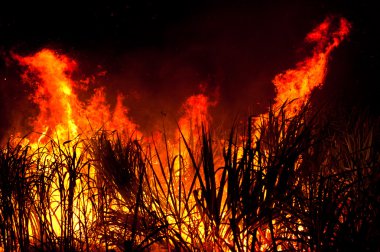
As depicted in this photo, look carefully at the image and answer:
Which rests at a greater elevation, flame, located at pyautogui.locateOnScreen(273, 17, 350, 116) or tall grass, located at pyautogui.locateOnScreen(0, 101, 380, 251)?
flame, located at pyautogui.locateOnScreen(273, 17, 350, 116)

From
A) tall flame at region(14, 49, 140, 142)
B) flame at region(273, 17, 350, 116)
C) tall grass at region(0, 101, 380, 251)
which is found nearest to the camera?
tall grass at region(0, 101, 380, 251)

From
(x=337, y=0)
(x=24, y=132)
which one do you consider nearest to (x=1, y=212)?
(x=24, y=132)

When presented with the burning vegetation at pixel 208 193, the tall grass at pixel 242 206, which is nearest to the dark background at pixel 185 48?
the burning vegetation at pixel 208 193

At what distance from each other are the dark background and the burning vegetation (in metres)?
0.68

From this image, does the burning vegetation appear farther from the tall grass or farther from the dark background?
A: the dark background

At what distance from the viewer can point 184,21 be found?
17.8 ft

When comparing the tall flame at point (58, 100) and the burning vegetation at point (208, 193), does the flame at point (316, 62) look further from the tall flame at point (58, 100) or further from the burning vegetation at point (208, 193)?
the tall flame at point (58, 100)

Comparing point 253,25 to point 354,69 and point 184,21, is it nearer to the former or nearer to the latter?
point 184,21

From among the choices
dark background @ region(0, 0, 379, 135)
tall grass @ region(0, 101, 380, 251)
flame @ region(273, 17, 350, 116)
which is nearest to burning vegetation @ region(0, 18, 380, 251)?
tall grass @ region(0, 101, 380, 251)

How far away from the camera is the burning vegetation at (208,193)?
1.75 m

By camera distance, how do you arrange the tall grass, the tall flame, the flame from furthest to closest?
the flame < the tall flame < the tall grass

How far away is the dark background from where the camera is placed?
5.23 metres

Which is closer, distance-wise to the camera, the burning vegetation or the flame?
the burning vegetation

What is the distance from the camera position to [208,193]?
1.82 m
